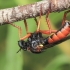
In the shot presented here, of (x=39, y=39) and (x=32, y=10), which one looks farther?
(x=39, y=39)

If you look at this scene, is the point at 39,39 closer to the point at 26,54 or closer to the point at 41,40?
the point at 41,40

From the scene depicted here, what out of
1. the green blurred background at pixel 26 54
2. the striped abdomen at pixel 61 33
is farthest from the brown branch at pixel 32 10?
the green blurred background at pixel 26 54

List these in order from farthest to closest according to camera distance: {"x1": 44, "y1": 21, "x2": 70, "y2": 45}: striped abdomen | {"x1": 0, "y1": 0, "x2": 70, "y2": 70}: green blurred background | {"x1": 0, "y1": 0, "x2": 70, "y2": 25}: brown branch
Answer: {"x1": 0, "y1": 0, "x2": 70, "y2": 70}: green blurred background < {"x1": 44, "y1": 21, "x2": 70, "y2": 45}: striped abdomen < {"x1": 0, "y1": 0, "x2": 70, "y2": 25}: brown branch

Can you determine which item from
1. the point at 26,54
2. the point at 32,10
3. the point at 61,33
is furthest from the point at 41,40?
the point at 32,10

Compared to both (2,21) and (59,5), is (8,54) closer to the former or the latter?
(2,21)

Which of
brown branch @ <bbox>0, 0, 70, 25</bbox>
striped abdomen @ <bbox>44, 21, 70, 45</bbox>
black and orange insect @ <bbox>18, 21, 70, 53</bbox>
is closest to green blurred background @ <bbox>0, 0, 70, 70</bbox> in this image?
black and orange insect @ <bbox>18, 21, 70, 53</bbox>

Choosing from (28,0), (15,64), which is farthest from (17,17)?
(28,0)

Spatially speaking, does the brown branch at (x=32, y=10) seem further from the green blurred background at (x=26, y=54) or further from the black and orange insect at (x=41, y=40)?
the green blurred background at (x=26, y=54)

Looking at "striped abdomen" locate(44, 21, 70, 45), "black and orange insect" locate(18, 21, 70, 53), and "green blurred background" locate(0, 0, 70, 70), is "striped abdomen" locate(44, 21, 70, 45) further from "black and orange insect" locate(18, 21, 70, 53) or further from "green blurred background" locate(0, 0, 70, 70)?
"green blurred background" locate(0, 0, 70, 70)
